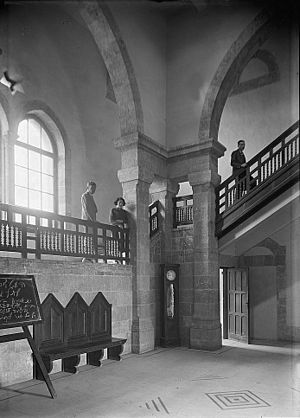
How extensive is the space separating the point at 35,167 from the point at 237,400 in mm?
7702

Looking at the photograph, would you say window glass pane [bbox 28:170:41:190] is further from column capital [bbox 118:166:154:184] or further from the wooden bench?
the wooden bench

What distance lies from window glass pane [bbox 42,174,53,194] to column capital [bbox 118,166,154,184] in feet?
9.39

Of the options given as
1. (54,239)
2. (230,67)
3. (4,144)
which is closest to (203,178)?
(230,67)

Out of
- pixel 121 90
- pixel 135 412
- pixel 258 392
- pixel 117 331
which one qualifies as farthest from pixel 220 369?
pixel 121 90

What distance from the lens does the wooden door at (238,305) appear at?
34.0 feet

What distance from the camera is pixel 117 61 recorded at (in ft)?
28.5

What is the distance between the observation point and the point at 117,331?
27.7 ft

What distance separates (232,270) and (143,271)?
111 inches

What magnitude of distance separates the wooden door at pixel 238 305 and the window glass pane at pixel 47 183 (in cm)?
516

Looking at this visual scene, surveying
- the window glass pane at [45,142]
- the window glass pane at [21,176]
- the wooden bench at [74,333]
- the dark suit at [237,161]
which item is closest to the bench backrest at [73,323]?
the wooden bench at [74,333]

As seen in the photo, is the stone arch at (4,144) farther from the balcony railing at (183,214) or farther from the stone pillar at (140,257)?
the balcony railing at (183,214)

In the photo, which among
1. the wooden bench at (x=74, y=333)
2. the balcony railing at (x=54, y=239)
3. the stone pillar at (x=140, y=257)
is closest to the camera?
the balcony railing at (x=54, y=239)

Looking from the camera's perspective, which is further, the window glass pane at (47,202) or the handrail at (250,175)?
the window glass pane at (47,202)

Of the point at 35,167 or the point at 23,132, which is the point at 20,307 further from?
the point at 23,132
